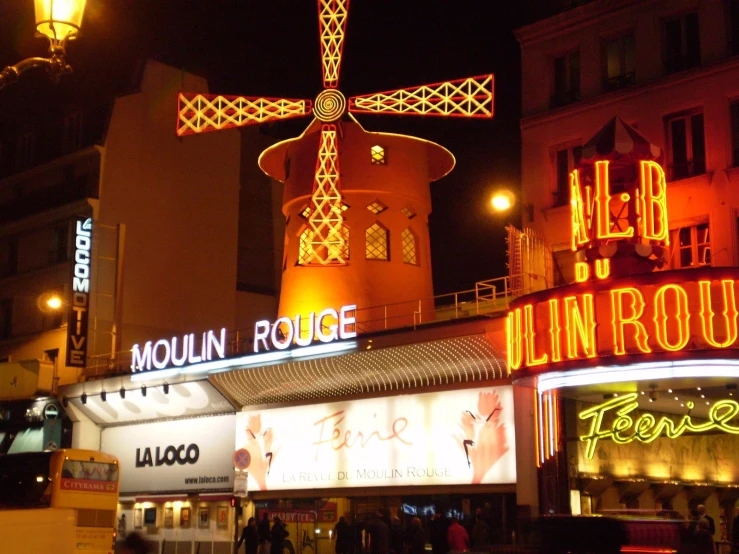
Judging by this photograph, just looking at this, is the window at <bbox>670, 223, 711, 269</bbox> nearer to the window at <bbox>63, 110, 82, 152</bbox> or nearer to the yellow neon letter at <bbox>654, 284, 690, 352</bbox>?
the yellow neon letter at <bbox>654, 284, 690, 352</bbox>

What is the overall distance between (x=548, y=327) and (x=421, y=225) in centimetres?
923

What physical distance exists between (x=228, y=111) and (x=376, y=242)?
5.15 metres

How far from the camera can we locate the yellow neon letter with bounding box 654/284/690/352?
1490 centimetres

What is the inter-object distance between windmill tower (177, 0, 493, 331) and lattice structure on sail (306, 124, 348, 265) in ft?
0.07

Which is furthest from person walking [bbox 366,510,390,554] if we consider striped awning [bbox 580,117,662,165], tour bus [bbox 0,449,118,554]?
striped awning [bbox 580,117,662,165]

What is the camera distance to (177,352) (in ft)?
78.1

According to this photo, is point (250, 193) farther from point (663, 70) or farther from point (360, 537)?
point (663, 70)

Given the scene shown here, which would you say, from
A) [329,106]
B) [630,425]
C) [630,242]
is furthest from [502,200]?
[329,106]

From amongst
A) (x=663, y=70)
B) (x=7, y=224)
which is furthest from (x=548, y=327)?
(x=7, y=224)

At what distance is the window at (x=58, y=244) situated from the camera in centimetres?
3022

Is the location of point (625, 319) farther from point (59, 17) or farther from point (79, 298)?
point (79, 298)

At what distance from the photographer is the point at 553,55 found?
65.4ft

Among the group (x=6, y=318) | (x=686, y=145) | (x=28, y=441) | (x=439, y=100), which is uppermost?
(x=439, y=100)

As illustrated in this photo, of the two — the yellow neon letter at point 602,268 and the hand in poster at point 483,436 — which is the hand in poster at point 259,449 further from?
the yellow neon letter at point 602,268
